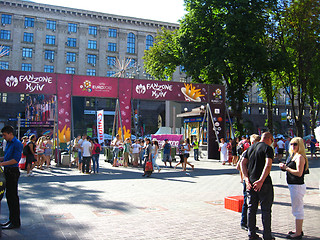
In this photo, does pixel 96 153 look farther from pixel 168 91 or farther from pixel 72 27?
pixel 72 27

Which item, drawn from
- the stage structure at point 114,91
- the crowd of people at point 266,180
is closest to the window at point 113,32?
the stage structure at point 114,91

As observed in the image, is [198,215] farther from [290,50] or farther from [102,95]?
[290,50]

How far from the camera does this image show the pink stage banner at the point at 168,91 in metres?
21.6

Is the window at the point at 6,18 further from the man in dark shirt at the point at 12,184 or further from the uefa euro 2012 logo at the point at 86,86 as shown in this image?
the man in dark shirt at the point at 12,184

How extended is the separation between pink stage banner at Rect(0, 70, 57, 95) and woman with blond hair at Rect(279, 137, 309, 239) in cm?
1613

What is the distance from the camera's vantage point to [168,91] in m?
22.5

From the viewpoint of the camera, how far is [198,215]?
7480 mm

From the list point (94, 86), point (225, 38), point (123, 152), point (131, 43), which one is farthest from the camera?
point (131, 43)

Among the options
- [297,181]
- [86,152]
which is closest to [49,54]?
[86,152]

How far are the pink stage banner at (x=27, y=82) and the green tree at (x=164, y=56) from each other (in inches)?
601

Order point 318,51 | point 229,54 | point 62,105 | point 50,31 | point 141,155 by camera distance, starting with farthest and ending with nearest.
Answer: point 50,31, point 318,51, point 229,54, point 141,155, point 62,105

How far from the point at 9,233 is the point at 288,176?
17.2 ft

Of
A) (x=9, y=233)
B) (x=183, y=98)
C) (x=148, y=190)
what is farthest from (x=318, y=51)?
(x=9, y=233)

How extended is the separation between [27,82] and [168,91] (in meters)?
9.00
